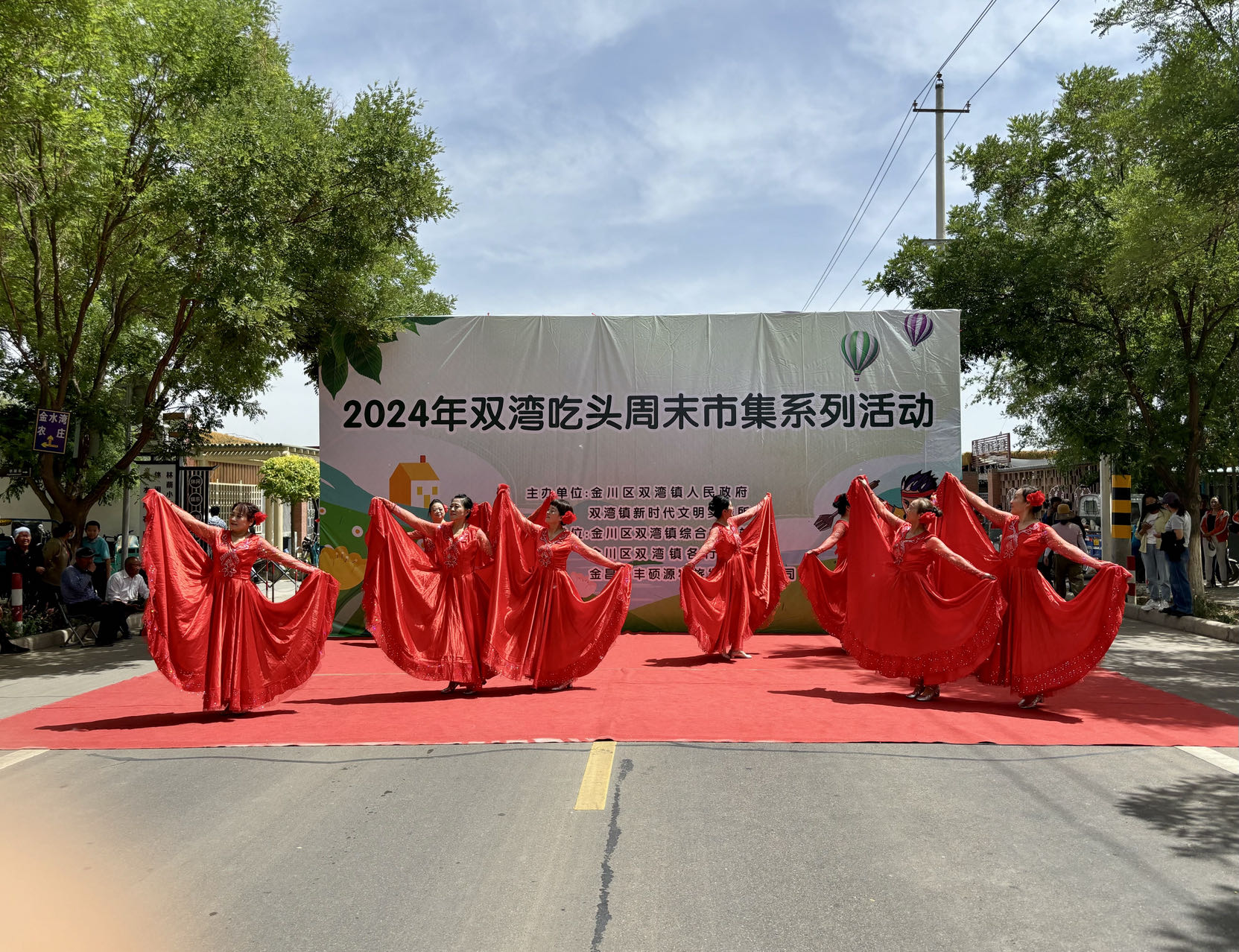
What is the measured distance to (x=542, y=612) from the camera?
9414mm

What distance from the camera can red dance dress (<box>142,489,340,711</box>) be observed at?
26.1 feet

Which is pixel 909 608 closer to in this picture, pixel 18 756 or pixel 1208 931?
pixel 1208 931

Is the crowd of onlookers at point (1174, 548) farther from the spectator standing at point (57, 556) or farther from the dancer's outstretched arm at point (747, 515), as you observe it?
the spectator standing at point (57, 556)

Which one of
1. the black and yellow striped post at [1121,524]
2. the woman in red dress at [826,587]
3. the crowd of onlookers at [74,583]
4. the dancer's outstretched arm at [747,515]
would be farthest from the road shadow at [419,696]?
the black and yellow striped post at [1121,524]

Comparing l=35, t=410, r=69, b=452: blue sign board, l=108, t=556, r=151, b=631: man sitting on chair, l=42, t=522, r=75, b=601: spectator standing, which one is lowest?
l=108, t=556, r=151, b=631: man sitting on chair

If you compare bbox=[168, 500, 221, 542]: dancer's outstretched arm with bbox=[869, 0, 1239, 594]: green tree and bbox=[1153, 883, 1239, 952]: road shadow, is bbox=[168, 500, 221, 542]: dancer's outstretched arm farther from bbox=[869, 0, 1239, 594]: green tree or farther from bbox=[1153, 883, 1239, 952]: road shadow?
bbox=[869, 0, 1239, 594]: green tree

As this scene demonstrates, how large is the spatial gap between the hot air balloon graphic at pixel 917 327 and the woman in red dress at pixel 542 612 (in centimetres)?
645

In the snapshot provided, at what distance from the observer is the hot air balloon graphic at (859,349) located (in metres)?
14.0

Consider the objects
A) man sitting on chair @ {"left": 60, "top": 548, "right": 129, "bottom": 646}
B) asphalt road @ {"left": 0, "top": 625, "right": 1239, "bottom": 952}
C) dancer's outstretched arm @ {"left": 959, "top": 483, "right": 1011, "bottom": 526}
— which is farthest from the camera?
man sitting on chair @ {"left": 60, "top": 548, "right": 129, "bottom": 646}

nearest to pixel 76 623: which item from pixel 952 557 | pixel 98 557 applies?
pixel 98 557

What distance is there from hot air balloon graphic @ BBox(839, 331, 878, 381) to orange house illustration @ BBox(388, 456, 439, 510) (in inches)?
230

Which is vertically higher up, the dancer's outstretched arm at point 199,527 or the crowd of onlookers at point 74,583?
the dancer's outstretched arm at point 199,527

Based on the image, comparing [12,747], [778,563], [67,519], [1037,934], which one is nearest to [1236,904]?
[1037,934]

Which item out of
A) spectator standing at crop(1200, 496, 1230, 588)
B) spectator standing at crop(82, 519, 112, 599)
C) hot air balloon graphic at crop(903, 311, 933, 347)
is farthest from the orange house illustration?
spectator standing at crop(1200, 496, 1230, 588)
